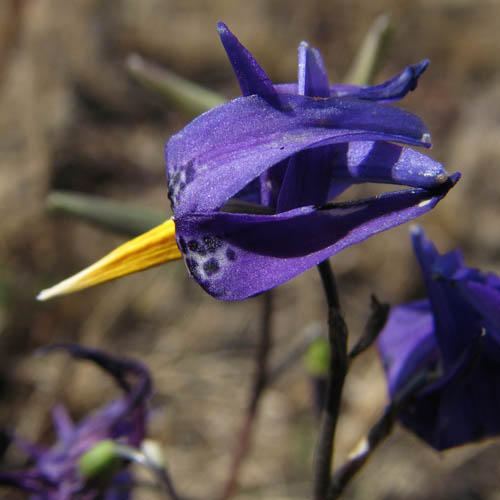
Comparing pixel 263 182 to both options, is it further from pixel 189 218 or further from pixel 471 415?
pixel 471 415

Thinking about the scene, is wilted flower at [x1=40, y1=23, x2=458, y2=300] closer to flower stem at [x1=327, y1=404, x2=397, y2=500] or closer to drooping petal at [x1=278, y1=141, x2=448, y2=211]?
drooping petal at [x1=278, y1=141, x2=448, y2=211]

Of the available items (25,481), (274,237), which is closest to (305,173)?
(274,237)

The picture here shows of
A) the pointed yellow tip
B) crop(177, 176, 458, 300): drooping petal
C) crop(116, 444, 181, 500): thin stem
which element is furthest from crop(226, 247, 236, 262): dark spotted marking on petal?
crop(116, 444, 181, 500): thin stem

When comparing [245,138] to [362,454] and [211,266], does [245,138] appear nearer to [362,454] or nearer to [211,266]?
[211,266]

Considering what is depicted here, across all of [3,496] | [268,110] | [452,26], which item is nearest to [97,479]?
[268,110]

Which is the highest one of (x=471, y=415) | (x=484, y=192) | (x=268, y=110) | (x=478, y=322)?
(x=268, y=110)
